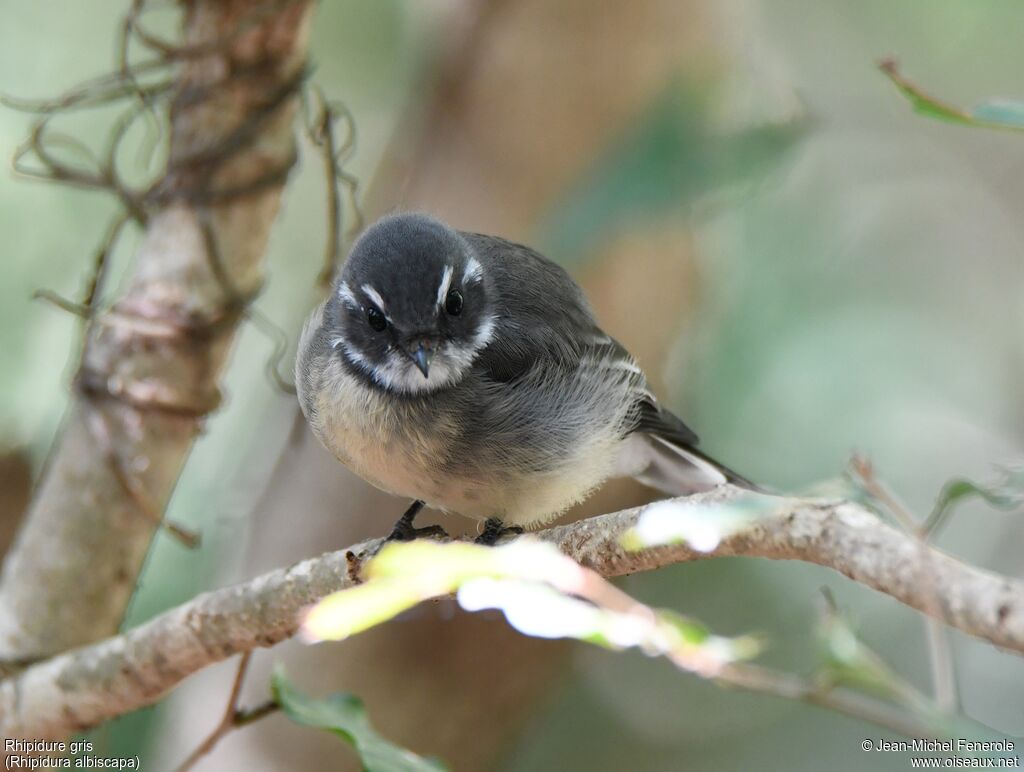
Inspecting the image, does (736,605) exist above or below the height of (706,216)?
below

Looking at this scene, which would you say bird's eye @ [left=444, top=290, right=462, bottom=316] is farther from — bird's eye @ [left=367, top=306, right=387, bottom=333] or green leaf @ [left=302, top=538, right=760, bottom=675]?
green leaf @ [left=302, top=538, right=760, bottom=675]

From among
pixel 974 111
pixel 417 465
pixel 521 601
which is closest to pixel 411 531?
pixel 417 465

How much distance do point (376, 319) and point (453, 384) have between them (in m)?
0.26

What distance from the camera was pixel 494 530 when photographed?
2984mm

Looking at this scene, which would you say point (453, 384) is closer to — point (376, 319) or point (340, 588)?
point (376, 319)

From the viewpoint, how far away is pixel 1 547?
13.5ft

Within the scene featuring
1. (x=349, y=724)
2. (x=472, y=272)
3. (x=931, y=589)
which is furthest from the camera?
(x=472, y=272)

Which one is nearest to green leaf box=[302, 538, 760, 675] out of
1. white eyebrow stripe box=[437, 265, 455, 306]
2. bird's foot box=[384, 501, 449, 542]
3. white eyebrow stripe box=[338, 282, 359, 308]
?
bird's foot box=[384, 501, 449, 542]

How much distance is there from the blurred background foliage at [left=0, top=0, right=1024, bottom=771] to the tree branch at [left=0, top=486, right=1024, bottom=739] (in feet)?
5.06

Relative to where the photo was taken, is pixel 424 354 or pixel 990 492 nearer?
pixel 990 492

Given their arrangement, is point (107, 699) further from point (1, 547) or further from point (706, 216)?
point (706, 216)

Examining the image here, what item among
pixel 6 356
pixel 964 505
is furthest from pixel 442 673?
pixel 964 505

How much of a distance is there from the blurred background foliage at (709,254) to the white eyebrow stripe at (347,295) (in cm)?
124

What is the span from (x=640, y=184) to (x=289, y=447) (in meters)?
1.88
